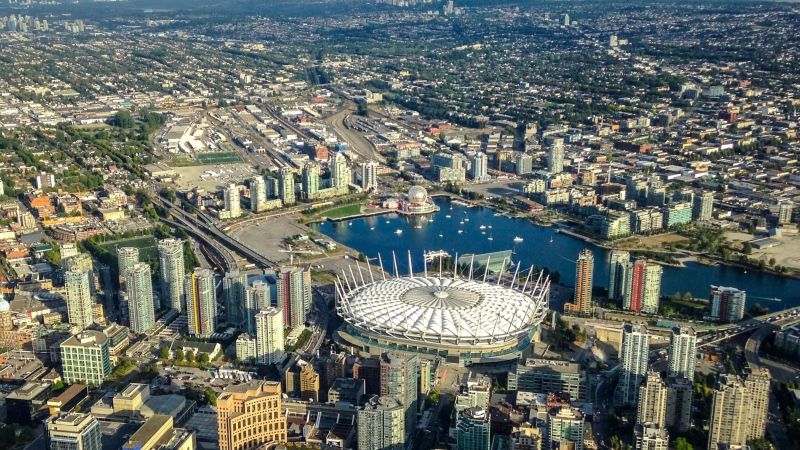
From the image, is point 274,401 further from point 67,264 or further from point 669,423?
point 67,264

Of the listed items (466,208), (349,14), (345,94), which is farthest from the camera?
(349,14)

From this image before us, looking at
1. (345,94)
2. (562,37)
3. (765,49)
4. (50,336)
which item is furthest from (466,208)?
(562,37)

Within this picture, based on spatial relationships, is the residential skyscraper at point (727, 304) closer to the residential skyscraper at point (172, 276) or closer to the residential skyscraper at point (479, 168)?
the residential skyscraper at point (172, 276)

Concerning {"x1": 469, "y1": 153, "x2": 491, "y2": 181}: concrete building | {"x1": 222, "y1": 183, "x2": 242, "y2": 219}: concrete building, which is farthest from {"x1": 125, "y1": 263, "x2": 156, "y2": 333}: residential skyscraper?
{"x1": 469, "y1": 153, "x2": 491, "y2": 181}: concrete building

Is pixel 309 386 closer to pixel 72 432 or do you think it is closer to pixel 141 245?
pixel 72 432

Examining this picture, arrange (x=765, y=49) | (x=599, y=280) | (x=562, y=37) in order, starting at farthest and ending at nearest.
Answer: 1. (x=562, y=37)
2. (x=765, y=49)
3. (x=599, y=280)

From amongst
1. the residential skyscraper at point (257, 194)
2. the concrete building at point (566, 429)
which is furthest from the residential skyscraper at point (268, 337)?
the residential skyscraper at point (257, 194)
